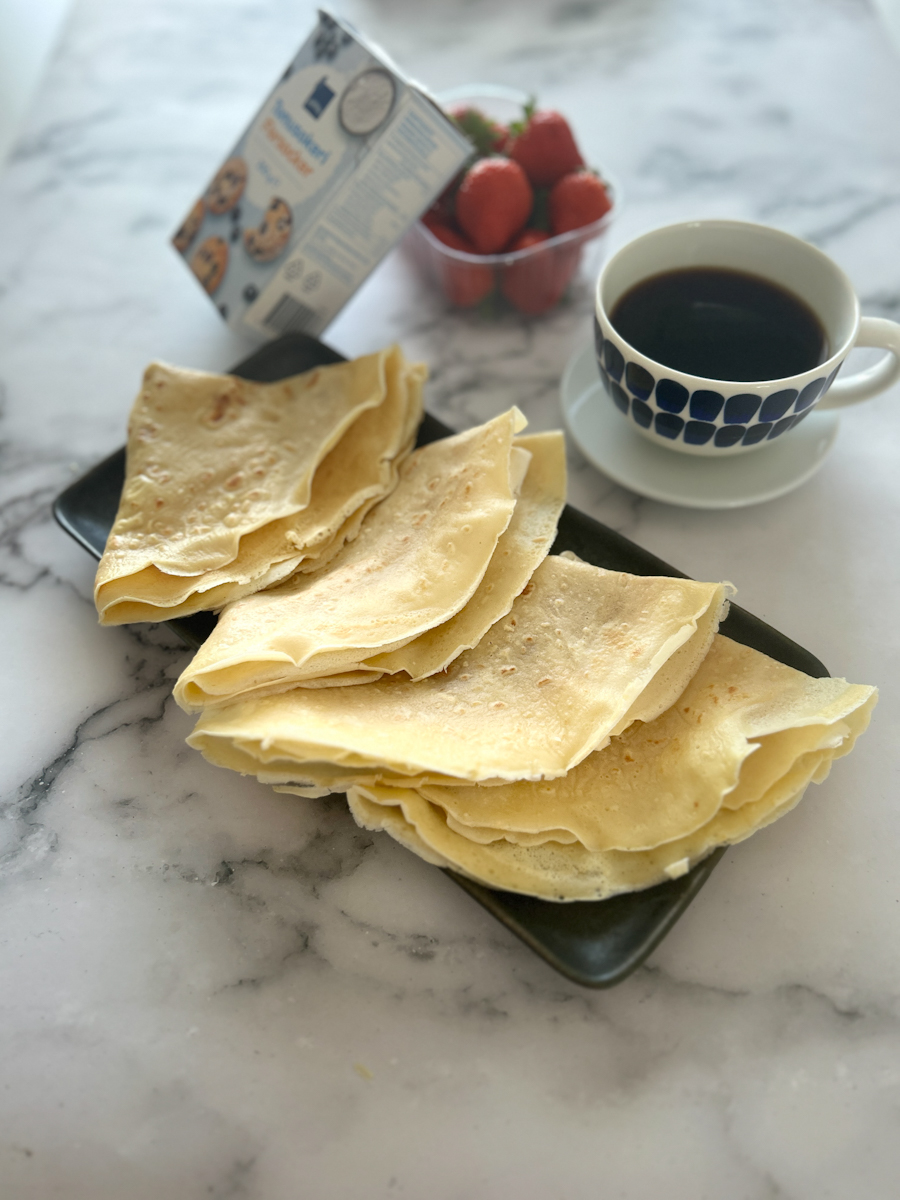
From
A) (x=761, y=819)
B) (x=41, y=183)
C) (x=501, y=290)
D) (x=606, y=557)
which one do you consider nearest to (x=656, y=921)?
(x=761, y=819)

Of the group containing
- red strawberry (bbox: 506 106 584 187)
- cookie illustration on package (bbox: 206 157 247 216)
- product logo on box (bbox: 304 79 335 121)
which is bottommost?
red strawberry (bbox: 506 106 584 187)

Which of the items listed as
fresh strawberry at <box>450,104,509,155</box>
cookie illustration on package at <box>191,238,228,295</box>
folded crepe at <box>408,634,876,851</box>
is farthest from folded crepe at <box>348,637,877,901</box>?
fresh strawberry at <box>450,104,509,155</box>

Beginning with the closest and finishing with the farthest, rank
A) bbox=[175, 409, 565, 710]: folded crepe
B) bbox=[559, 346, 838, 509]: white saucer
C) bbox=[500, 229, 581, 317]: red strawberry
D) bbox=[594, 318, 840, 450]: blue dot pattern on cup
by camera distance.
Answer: bbox=[175, 409, 565, 710]: folded crepe → bbox=[594, 318, 840, 450]: blue dot pattern on cup → bbox=[559, 346, 838, 509]: white saucer → bbox=[500, 229, 581, 317]: red strawberry

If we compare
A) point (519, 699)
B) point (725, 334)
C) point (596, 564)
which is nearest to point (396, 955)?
point (519, 699)

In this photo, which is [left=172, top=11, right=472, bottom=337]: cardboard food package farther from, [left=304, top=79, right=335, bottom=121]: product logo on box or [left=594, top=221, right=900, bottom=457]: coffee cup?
[left=594, top=221, right=900, bottom=457]: coffee cup

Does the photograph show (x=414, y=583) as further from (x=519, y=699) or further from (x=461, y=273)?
(x=461, y=273)

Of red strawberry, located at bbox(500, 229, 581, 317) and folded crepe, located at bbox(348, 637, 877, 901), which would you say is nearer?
folded crepe, located at bbox(348, 637, 877, 901)

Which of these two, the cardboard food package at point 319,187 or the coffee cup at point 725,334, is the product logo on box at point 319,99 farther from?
the coffee cup at point 725,334
